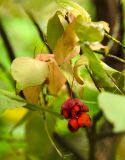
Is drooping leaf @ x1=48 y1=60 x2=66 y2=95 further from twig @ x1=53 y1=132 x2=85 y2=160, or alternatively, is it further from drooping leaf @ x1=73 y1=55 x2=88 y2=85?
twig @ x1=53 y1=132 x2=85 y2=160

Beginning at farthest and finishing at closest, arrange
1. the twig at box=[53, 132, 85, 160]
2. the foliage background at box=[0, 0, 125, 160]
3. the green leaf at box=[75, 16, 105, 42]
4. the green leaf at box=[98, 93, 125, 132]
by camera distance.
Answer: the twig at box=[53, 132, 85, 160] → the foliage background at box=[0, 0, 125, 160] → the green leaf at box=[75, 16, 105, 42] → the green leaf at box=[98, 93, 125, 132]

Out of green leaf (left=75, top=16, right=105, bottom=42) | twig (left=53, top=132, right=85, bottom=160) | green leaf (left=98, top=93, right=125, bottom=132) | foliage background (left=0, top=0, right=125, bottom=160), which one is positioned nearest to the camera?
green leaf (left=98, top=93, right=125, bottom=132)

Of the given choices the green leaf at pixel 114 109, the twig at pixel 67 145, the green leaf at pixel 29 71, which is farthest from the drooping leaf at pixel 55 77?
the twig at pixel 67 145

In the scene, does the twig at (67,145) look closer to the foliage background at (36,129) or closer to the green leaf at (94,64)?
the foliage background at (36,129)

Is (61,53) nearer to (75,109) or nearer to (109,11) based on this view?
(75,109)

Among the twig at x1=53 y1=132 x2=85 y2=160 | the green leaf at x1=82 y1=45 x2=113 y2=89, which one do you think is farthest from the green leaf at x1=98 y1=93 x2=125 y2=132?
the twig at x1=53 y1=132 x2=85 y2=160

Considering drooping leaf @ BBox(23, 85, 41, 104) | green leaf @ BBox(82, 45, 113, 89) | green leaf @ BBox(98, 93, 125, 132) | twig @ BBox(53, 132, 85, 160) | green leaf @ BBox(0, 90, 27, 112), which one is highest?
green leaf @ BBox(98, 93, 125, 132)

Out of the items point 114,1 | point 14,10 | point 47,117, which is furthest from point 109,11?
point 47,117

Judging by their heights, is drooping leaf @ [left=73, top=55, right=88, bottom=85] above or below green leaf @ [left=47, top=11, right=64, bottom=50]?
below
